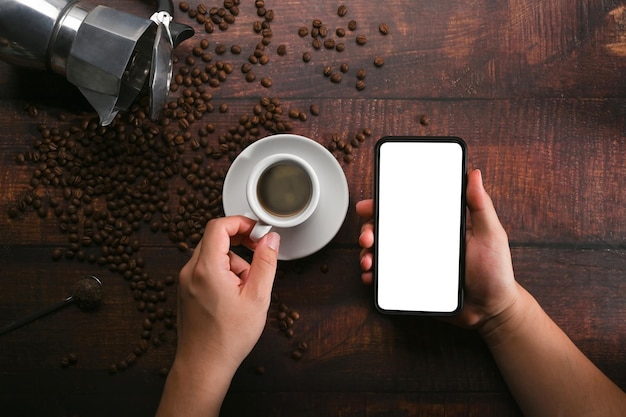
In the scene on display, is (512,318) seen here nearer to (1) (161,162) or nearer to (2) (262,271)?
(2) (262,271)

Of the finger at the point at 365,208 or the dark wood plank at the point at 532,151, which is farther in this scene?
the dark wood plank at the point at 532,151

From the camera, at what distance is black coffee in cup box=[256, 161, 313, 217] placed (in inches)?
43.6

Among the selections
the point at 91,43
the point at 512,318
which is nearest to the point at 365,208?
the point at 512,318

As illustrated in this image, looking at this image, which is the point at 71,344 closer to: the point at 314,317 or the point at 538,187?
the point at 314,317

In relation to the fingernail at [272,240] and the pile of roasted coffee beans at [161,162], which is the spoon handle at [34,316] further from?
the fingernail at [272,240]

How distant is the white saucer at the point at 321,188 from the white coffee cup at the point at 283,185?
3 centimetres

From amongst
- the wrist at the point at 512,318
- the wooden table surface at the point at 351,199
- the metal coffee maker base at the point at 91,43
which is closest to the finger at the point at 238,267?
the wooden table surface at the point at 351,199

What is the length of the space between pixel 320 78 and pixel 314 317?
1.60ft

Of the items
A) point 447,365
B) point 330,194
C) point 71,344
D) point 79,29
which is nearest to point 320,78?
point 330,194

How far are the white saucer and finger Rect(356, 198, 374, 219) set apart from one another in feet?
0.08

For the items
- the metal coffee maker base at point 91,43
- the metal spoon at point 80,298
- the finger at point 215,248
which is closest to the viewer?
the finger at point 215,248

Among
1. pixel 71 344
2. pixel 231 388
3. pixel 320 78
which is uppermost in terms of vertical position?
pixel 320 78

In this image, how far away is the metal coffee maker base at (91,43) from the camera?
3.47 ft

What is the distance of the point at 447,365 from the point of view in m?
1.19
